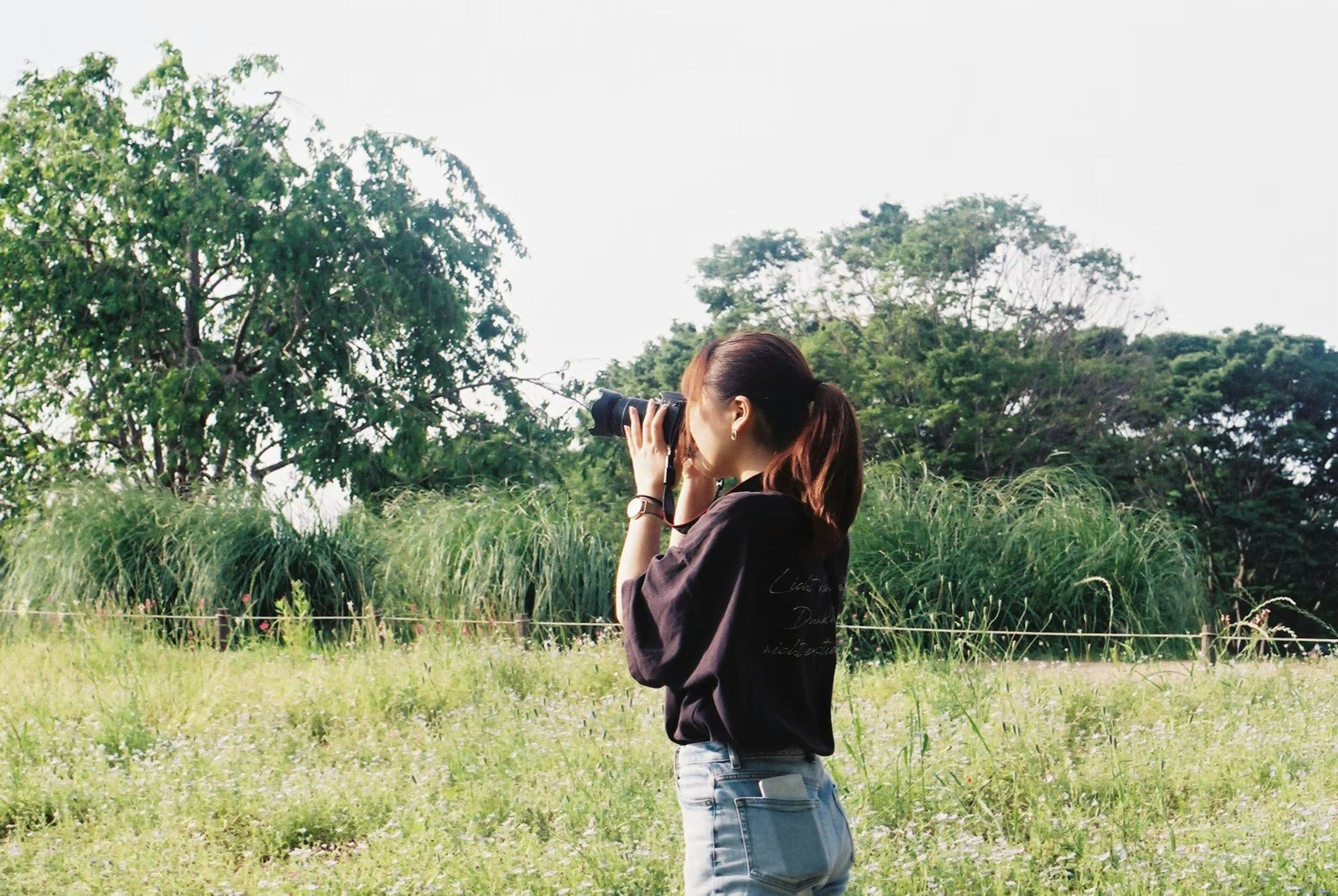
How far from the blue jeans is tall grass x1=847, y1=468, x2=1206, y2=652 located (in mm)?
6713

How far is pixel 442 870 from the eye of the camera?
13.5ft

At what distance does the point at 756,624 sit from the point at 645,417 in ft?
1.68

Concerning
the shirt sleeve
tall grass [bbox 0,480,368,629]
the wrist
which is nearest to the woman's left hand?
the wrist

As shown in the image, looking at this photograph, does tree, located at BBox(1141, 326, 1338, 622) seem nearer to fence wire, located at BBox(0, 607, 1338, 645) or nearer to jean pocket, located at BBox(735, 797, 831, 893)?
fence wire, located at BBox(0, 607, 1338, 645)

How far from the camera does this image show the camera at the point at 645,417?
90.0 inches

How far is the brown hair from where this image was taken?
208 centimetres

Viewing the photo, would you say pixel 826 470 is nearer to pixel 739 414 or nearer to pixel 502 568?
pixel 739 414

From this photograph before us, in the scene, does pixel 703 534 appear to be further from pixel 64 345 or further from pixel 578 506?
pixel 64 345

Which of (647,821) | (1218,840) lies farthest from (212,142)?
(1218,840)

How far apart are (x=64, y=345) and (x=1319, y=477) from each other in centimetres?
1875

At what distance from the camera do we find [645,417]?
2.36 metres

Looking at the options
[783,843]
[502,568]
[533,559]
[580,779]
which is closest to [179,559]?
[502,568]

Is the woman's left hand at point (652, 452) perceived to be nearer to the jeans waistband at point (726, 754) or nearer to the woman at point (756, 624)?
the woman at point (756, 624)

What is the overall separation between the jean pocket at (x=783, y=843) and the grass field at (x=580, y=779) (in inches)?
73.2
